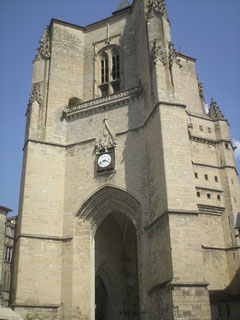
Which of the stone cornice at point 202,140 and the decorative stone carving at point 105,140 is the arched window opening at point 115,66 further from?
the stone cornice at point 202,140

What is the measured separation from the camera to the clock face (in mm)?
14520

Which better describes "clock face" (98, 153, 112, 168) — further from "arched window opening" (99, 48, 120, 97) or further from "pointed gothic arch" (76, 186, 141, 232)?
"arched window opening" (99, 48, 120, 97)

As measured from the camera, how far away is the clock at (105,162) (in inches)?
566

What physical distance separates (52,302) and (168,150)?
6285 millimetres

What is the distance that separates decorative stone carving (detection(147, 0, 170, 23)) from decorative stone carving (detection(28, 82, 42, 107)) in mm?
5369

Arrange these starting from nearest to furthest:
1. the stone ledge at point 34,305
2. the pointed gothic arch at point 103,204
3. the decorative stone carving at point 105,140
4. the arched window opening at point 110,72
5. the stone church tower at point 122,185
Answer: the stone church tower at point 122,185 < the stone ledge at point 34,305 < the pointed gothic arch at point 103,204 < the decorative stone carving at point 105,140 < the arched window opening at point 110,72

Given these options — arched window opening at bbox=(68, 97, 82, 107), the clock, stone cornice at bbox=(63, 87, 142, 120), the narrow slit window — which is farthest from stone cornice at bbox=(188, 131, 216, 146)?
arched window opening at bbox=(68, 97, 82, 107)

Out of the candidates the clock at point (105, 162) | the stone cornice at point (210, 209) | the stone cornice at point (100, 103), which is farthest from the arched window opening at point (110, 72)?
the stone cornice at point (210, 209)

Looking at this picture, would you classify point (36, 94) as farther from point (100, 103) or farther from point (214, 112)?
point (214, 112)

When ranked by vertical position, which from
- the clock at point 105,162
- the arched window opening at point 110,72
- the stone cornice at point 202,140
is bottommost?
the clock at point 105,162

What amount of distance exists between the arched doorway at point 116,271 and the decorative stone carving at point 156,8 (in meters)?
8.68

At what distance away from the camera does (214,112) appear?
20062 millimetres

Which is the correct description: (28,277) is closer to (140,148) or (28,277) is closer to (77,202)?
(77,202)

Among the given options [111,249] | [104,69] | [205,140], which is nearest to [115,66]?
[104,69]
